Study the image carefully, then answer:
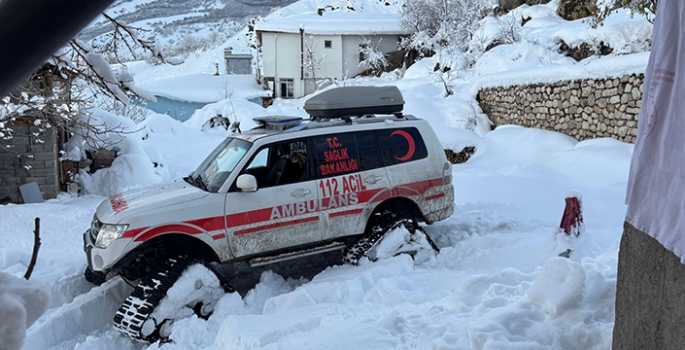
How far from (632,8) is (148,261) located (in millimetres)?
11014

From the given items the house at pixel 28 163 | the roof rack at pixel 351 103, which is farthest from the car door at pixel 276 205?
the house at pixel 28 163

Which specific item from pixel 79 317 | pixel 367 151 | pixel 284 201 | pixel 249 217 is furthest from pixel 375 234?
pixel 79 317

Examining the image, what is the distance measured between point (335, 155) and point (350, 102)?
0.96 m

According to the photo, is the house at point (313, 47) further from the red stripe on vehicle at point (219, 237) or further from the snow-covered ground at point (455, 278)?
the red stripe on vehicle at point (219, 237)

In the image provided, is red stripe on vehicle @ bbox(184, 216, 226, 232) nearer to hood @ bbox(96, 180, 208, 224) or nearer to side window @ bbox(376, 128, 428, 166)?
hood @ bbox(96, 180, 208, 224)

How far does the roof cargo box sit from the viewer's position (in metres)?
7.27

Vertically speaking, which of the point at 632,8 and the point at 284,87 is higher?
the point at 632,8

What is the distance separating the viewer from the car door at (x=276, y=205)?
617cm

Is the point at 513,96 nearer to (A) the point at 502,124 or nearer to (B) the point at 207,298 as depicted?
→ (A) the point at 502,124

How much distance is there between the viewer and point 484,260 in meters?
6.54

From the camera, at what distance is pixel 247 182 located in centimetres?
602

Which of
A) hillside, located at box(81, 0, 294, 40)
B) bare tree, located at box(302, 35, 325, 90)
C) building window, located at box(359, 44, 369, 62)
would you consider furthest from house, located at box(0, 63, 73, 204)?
building window, located at box(359, 44, 369, 62)

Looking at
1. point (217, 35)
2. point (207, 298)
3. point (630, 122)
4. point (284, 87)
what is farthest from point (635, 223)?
point (217, 35)

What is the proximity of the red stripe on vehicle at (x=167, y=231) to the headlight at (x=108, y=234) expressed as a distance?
0.18 metres
